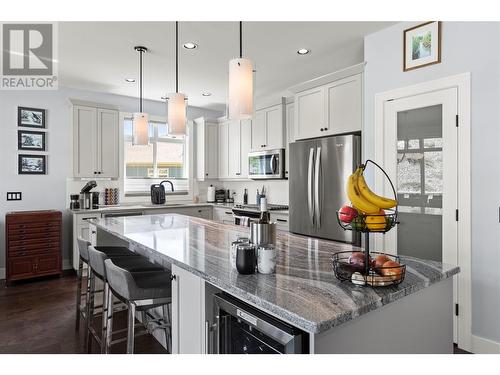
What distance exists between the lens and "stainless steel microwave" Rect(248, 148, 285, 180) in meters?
4.66

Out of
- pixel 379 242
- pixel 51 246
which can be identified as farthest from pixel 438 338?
pixel 51 246

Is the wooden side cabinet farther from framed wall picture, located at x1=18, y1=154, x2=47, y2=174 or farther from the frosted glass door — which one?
the frosted glass door

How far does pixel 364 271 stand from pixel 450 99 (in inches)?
76.8

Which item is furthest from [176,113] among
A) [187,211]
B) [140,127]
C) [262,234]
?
[187,211]

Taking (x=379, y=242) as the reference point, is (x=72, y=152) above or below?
above

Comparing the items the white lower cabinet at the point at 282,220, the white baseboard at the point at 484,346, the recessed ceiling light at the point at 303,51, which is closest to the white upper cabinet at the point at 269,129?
the white lower cabinet at the point at 282,220

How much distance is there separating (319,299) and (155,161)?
5171 mm

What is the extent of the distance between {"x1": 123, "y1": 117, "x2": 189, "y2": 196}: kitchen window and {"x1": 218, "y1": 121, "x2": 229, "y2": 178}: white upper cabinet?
66cm

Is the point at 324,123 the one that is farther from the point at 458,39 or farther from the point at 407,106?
the point at 458,39

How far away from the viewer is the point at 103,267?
2.16 meters

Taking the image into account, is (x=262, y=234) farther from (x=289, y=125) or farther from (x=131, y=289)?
(x=289, y=125)

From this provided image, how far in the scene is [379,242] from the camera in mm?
3100

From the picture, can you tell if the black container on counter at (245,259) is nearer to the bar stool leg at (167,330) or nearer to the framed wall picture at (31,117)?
the bar stool leg at (167,330)

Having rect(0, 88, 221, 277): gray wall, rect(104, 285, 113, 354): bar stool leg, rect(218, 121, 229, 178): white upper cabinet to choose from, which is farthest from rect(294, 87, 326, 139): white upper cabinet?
rect(0, 88, 221, 277): gray wall
